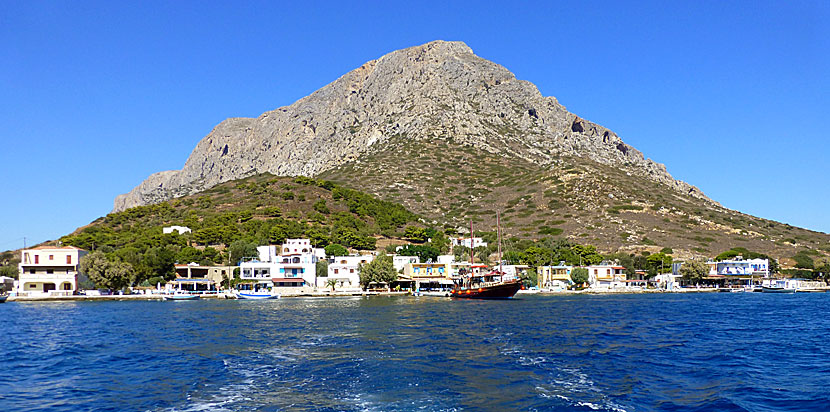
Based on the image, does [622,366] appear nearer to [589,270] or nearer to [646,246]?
[589,270]

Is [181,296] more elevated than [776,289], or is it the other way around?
[181,296]

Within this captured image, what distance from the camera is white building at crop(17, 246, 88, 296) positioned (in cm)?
8225

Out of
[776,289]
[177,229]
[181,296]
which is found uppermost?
[177,229]

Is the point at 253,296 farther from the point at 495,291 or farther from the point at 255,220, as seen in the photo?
the point at 255,220

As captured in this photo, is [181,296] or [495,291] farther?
[495,291]

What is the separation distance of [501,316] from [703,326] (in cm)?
1531

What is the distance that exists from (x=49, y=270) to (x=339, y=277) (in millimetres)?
39510

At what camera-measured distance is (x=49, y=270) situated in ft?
273

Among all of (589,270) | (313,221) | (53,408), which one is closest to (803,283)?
(589,270)

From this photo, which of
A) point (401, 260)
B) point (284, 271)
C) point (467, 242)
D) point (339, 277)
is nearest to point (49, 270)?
point (284, 271)

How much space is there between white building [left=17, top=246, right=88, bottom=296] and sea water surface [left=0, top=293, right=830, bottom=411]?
3774 centimetres

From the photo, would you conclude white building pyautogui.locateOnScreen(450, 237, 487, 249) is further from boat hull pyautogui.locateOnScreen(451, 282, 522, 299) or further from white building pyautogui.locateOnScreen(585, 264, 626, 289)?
boat hull pyautogui.locateOnScreen(451, 282, 522, 299)

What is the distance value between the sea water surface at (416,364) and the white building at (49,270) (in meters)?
37.7

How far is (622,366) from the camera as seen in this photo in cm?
2602
